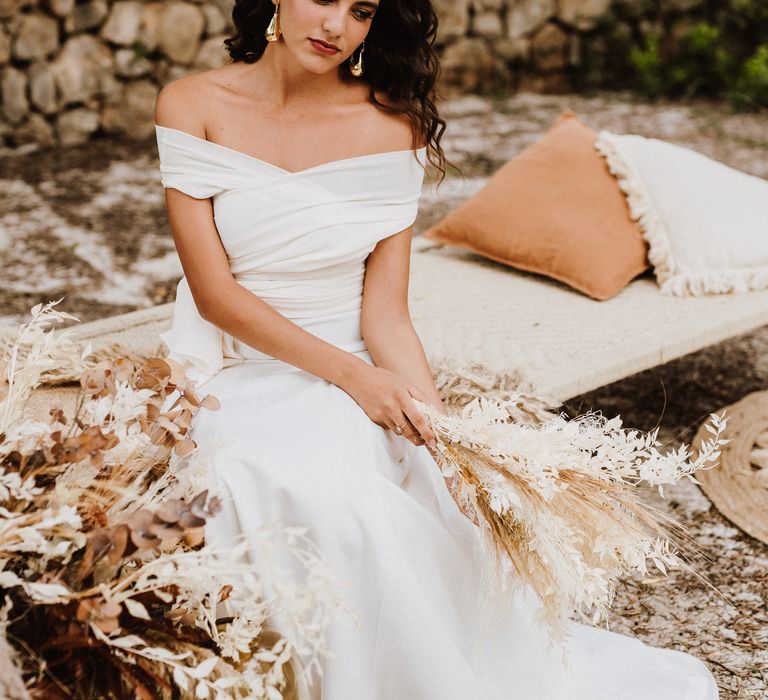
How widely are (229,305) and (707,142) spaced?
16.8 ft

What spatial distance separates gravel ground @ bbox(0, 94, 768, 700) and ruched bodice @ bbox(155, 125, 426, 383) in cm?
93

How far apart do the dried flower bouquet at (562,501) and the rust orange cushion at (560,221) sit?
5.03 feet

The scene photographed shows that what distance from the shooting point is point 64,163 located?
5844 mm

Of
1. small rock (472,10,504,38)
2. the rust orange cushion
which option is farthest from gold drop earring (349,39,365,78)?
small rock (472,10,504,38)

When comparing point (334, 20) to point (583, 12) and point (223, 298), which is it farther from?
point (583, 12)

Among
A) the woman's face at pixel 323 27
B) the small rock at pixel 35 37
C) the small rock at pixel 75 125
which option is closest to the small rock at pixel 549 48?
the small rock at pixel 75 125

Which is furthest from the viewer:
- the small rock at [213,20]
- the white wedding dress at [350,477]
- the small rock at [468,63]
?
the small rock at [468,63]

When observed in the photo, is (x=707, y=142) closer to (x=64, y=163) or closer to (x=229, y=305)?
(x=64, y=163)

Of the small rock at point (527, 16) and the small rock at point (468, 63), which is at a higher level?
the small rock at point (527, 16)

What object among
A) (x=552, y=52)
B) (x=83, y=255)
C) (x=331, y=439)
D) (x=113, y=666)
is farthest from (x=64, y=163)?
(x=113, y=666)

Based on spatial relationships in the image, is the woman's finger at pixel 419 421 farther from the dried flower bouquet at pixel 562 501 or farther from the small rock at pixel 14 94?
the small rock at pixel 14 94

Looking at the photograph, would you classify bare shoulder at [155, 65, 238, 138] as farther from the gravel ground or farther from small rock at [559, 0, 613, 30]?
small rock at [559, 0, 613, 30]

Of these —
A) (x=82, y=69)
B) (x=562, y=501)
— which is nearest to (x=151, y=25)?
(x=82, y=69)

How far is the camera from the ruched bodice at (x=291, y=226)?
2.12 metres
